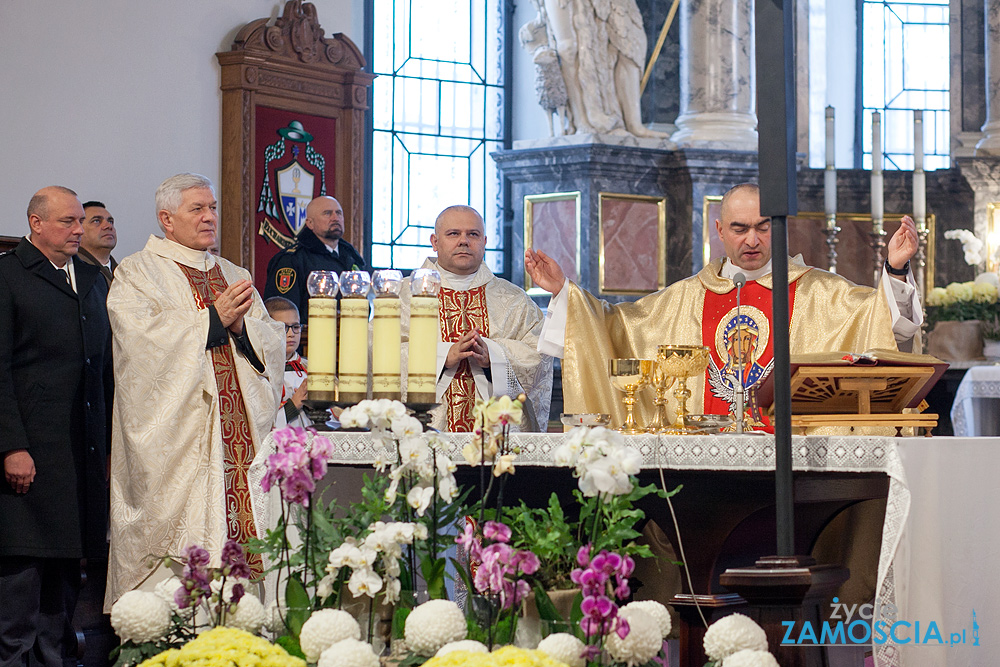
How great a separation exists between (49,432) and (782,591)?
9.76 ft

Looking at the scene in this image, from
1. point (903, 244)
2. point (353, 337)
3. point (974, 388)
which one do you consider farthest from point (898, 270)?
point (974, 388)

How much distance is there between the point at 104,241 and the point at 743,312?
10.3ft

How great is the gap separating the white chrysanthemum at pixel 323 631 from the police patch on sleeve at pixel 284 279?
Result: 4728 millimetres

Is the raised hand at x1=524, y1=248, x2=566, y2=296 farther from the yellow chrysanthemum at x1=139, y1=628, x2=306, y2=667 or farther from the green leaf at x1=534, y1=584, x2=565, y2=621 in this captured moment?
the yellow chrysanthemum at x1=139, y1=628, x2=306, y2=667

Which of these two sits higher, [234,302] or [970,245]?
[970,245]

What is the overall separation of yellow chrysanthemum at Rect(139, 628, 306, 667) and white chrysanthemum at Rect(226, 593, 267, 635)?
Answer: 0.76ft

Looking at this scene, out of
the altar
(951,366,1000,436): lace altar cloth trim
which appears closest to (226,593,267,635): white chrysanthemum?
the altar

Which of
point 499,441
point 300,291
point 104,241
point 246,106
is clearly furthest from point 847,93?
point 499,441

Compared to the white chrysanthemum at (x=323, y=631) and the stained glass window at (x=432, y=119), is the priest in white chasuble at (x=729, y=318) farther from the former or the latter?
the stained glass window at (x=432, y=119)

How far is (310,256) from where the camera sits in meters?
6.95

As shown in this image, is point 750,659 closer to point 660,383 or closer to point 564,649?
point 564,649

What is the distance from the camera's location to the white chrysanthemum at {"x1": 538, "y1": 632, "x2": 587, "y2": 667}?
6.78 feet

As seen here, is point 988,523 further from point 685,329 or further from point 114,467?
point 114,467

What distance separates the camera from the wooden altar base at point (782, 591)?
7.91ft
